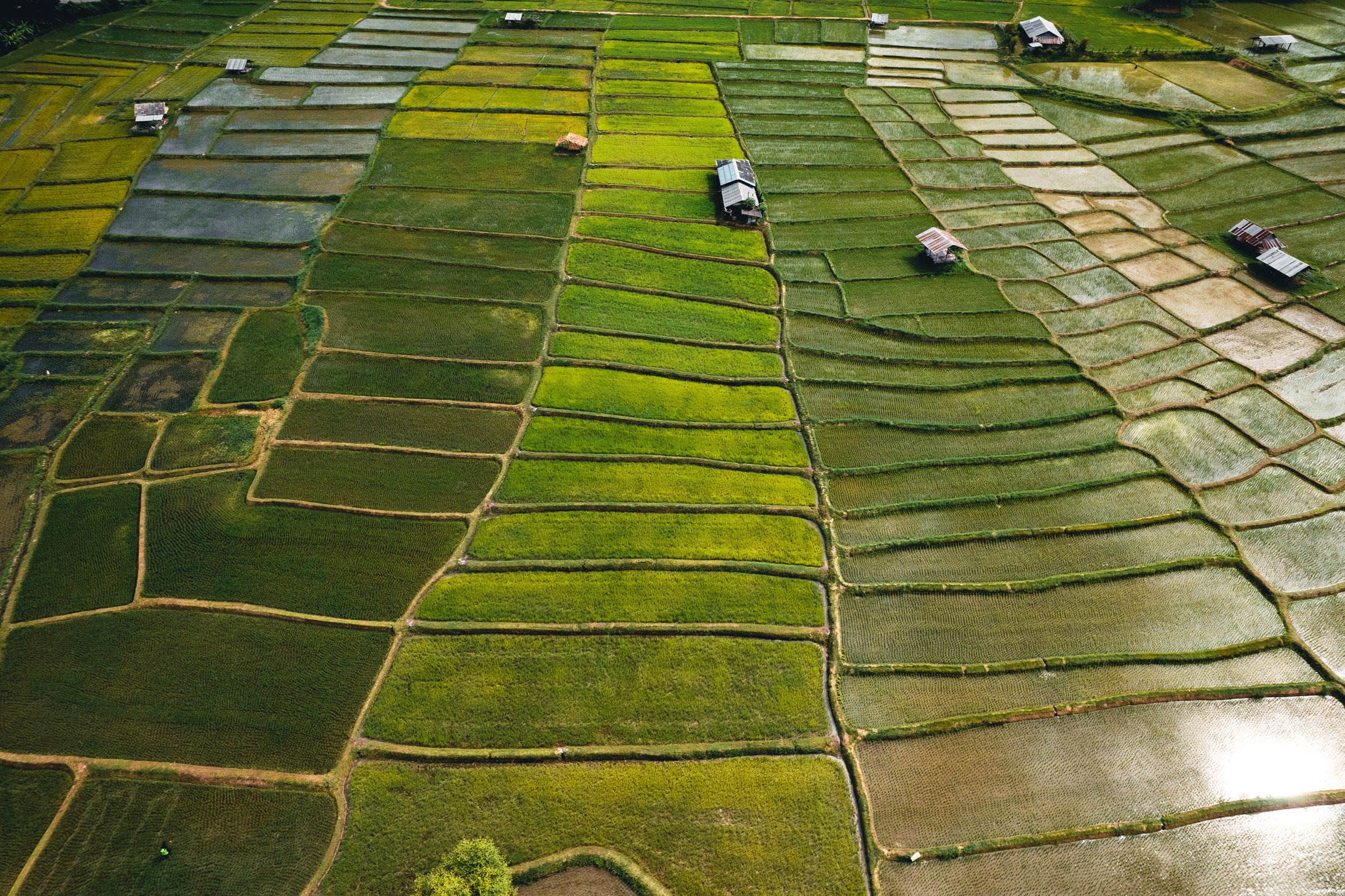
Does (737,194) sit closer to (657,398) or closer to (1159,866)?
(657,398)

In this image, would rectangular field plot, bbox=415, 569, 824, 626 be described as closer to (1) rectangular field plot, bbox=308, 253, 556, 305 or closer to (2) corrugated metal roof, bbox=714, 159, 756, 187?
(1) rectangular field plot, bbox=308, 253, 556, 305

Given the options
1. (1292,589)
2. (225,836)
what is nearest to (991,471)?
(1292,589)

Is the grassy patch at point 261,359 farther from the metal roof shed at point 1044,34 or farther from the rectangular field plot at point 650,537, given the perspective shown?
the metal roof shed at point 1044,34

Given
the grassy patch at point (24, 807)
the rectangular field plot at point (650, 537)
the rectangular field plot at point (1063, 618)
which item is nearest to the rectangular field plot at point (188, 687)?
the grassy patch at point (24, 807)

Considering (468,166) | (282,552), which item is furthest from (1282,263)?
(282,552)

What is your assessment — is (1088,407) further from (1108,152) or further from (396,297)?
(396,297)

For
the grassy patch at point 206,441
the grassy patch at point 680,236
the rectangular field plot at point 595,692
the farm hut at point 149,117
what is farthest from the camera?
the farm hut at point 149,117
